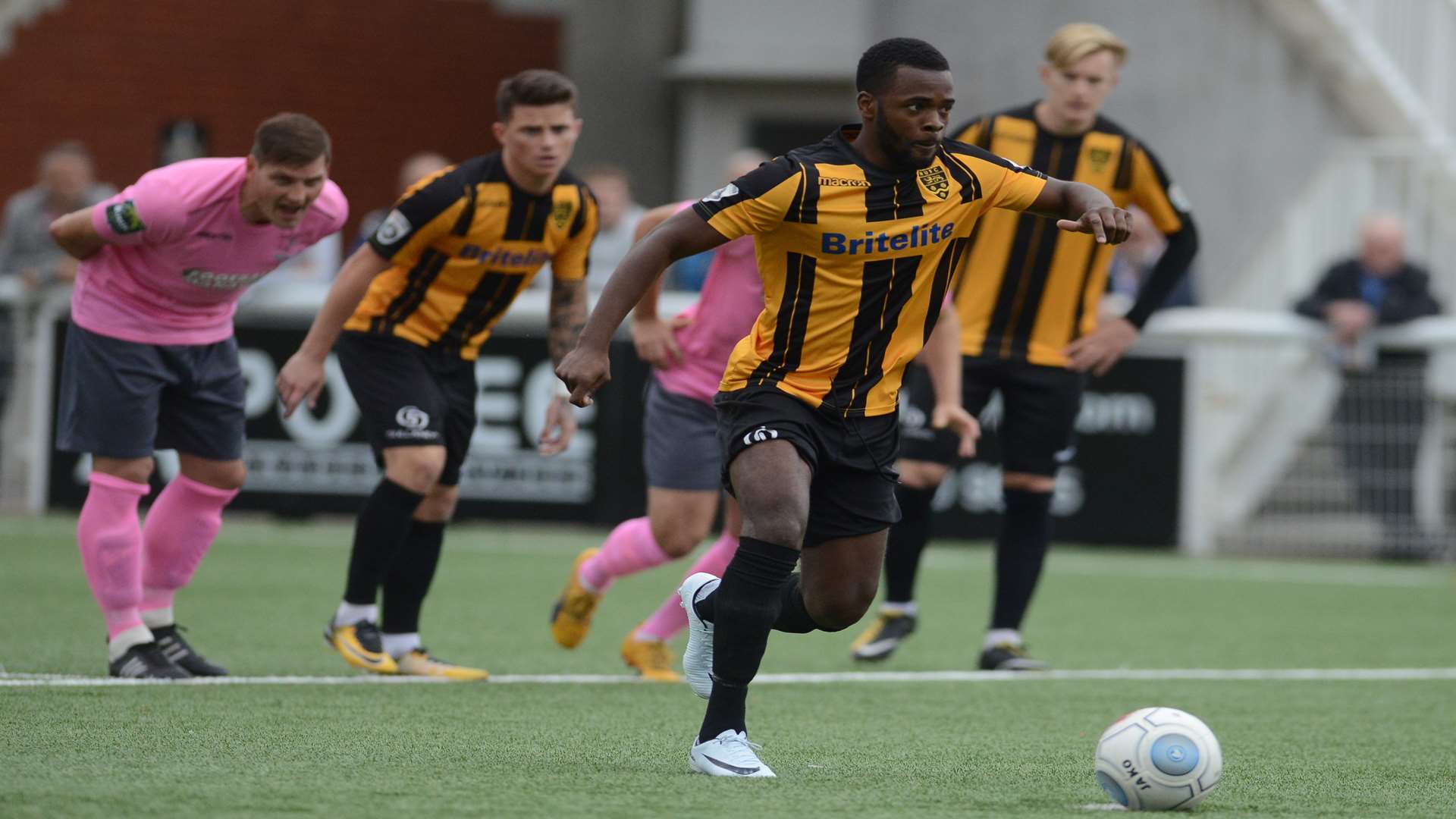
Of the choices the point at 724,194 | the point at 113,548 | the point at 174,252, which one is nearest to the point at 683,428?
the point at 174,252

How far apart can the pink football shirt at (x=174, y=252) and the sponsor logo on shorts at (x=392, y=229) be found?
0.68ft

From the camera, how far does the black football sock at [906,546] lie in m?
7.77

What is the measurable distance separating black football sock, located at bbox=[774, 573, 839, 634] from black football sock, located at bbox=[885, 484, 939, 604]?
2468 mm

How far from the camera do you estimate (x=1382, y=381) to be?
492 inches

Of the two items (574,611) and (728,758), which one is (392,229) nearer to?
(574,611)

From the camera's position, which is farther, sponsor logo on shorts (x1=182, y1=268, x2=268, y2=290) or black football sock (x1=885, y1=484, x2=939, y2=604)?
black football sock (x1=885, y1=484, x2=939, y2=604)

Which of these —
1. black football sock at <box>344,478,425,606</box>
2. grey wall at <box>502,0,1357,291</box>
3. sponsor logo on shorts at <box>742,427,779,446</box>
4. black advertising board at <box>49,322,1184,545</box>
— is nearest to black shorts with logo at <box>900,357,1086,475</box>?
black football sock at <box>344,478,425,606</box>

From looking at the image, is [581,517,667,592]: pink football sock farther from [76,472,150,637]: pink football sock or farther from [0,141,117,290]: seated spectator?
[0,141,117,290]: seated spectator

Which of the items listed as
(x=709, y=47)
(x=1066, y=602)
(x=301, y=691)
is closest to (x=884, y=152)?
(x=301, y=691)

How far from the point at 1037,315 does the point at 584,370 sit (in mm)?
3291

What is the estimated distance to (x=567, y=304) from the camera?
704cm

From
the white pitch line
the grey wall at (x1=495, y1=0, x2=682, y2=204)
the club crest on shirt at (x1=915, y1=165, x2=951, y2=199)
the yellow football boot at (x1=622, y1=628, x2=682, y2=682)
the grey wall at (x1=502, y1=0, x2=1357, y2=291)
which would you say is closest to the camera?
the club crest on shirt at (x1=915, y1=165, x2=951, y2=199)

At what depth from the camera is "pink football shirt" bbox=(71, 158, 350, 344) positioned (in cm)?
622

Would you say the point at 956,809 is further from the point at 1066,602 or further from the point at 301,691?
the point at 1066,602
